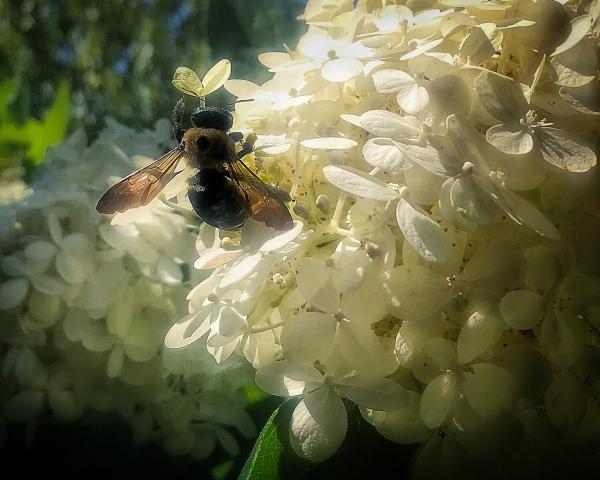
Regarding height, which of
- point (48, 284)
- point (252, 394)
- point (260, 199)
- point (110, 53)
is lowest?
point (110, 53)

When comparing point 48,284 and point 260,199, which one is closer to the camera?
point 260,199

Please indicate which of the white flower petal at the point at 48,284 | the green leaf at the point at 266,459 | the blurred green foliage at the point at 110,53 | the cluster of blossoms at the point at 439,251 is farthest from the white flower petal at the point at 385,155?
the blurred green foliage at the point at 110,53

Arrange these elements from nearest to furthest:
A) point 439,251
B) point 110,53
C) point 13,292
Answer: point 439,251 < point 13,292 < point 110,53

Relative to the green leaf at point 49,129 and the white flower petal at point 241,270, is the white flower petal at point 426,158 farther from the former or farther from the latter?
the green leaf at point 49,129

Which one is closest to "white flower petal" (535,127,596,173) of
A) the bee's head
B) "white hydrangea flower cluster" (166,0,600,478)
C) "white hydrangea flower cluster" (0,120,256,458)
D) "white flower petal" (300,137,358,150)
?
"white hydrangea flower cluster" (166,0,600,478)

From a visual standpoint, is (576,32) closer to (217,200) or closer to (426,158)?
(426,158)

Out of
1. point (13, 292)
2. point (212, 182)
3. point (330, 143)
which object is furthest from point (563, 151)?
point (13, 292)
